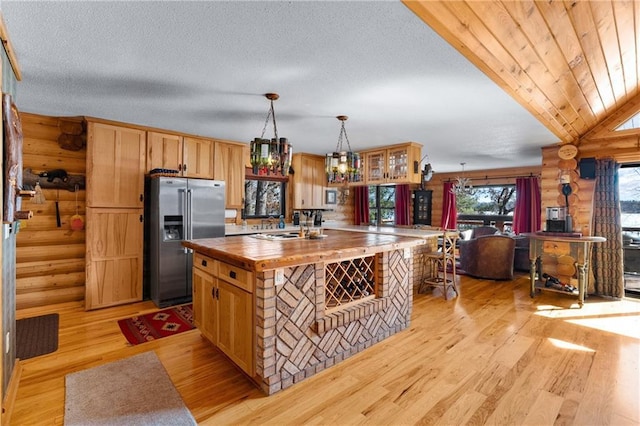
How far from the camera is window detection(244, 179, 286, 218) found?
553cm

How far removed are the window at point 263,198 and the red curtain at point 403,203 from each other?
4.05 metres

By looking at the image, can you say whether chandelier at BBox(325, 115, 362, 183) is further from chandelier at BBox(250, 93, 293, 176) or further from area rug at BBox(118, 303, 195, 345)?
area rug at BBox(118, 303, 195, 345)

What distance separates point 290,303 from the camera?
87.3 inches

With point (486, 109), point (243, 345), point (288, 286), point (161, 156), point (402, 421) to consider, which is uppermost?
point (486, 109)

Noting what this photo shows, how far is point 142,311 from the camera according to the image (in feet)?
12.0

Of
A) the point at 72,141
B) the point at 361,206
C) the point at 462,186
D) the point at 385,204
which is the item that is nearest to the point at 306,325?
the point at 72,141

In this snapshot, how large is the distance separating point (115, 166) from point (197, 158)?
1.02 meters

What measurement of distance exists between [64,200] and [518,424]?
16.0 ft

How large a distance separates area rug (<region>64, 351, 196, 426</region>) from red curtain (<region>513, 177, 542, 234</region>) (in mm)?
7772

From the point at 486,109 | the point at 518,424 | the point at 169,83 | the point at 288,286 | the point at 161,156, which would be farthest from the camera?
the point at 161,156

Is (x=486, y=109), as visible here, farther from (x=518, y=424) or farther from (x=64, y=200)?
(x=64, y=200)

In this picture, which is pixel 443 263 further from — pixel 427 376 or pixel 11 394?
pixel 11 394

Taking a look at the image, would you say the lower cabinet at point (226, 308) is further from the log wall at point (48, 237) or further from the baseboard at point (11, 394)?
the log wall at point (48, 237)

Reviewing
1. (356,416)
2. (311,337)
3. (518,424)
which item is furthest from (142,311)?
(518,424)
